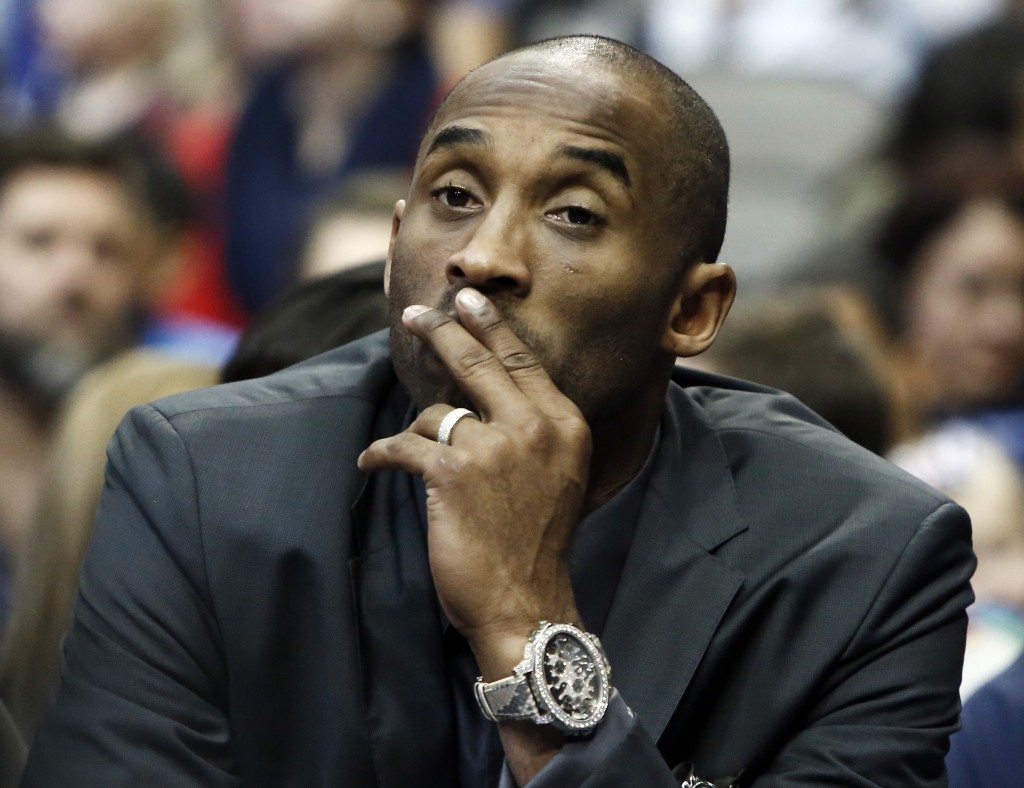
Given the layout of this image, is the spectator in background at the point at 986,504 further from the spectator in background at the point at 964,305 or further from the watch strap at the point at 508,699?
the watch strap at the point at 508,699

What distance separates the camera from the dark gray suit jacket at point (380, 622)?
207 cm

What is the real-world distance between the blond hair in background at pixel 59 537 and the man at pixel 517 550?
1.03 m

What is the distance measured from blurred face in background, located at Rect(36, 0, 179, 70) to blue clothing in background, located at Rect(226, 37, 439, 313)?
3.41ft

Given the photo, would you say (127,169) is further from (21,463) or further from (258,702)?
(258,702)

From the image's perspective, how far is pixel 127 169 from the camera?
564 cm

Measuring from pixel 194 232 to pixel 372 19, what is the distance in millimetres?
1127

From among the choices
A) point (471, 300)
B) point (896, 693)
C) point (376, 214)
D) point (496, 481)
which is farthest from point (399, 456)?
point (376, 214)

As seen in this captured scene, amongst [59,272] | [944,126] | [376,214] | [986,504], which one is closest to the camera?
[986,504]

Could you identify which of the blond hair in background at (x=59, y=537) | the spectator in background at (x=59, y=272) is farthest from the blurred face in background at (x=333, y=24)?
the blond hair in background at (x=59, y=537)

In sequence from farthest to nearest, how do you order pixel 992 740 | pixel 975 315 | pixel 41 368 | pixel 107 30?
pixel 107 30
pixel 975 315
pixel 41 368
pixel 992 740

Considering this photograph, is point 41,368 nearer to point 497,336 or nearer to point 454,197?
point 454,197

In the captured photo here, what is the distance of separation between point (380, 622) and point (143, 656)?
312 millimetres

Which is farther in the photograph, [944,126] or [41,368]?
[944,126]

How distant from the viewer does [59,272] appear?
5207mm
